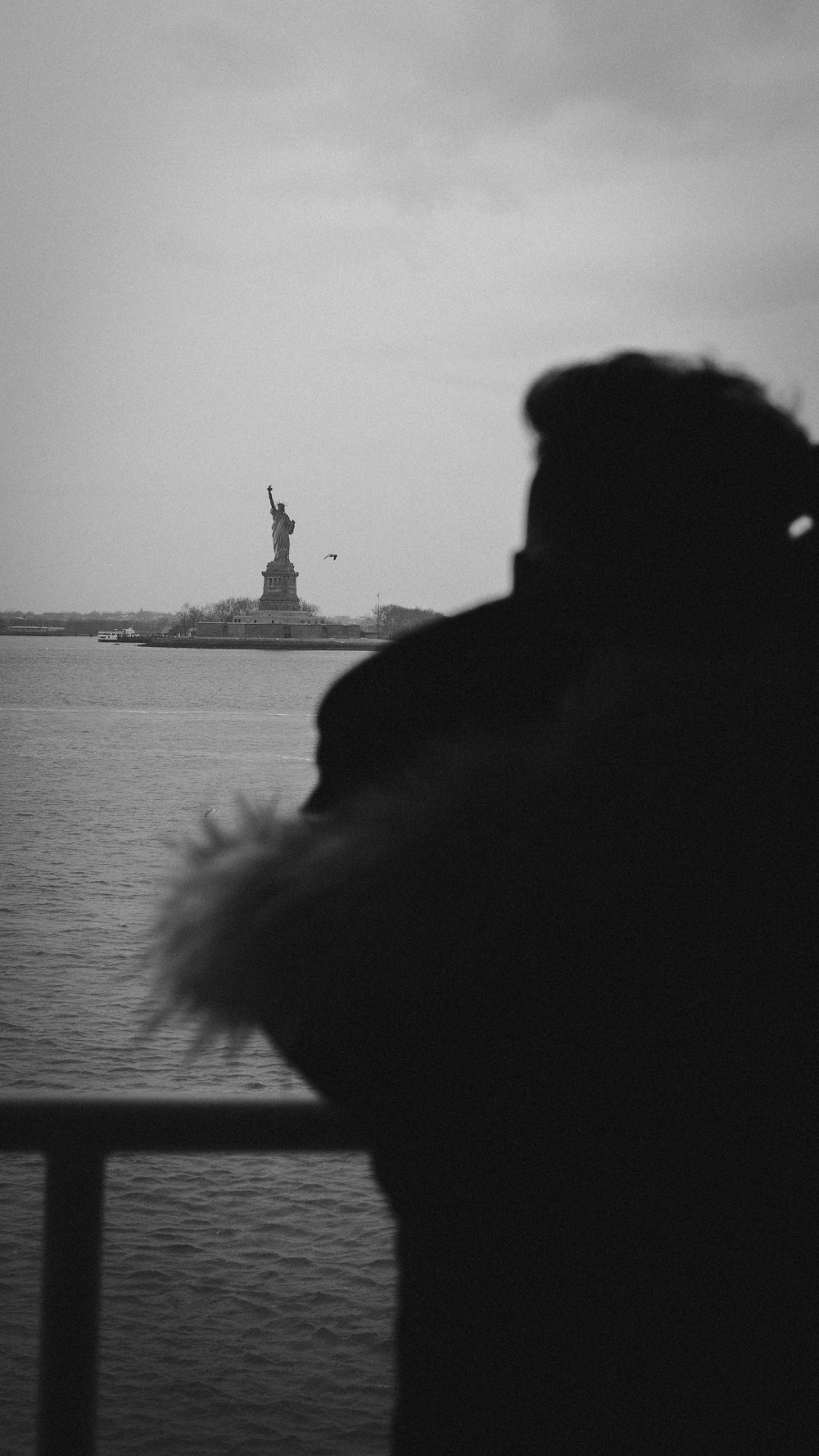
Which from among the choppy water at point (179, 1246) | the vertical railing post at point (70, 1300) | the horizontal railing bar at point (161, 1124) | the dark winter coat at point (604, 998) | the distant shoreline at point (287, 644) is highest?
the distant shoreline at point (287, 644)

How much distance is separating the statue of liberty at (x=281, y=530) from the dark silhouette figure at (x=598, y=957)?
94.2m

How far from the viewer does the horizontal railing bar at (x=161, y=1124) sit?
4.44 feet

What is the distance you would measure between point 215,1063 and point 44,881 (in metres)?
9.00

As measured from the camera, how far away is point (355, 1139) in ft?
4.49

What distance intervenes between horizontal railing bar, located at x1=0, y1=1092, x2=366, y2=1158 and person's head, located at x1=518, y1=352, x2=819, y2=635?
0.63 metres

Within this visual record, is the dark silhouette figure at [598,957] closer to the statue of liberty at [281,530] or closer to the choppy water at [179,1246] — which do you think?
the choppy water at [179,1246]

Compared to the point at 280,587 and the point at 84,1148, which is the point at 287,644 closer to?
the point at 280,587

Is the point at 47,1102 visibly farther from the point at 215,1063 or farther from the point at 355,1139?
the point at 215,1063

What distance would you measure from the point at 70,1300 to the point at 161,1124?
0.24 m

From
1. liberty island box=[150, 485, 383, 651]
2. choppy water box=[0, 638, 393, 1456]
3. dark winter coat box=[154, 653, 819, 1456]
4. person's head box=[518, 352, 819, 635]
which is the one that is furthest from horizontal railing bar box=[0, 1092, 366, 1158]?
liberty island box=[150, 485, 383, 651]

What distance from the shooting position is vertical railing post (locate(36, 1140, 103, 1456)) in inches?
54.2

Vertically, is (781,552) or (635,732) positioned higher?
(781,552)

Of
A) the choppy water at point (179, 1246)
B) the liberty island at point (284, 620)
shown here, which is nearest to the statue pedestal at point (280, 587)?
the liberty island at point (284, 620)

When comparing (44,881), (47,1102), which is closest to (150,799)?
(44,881)
